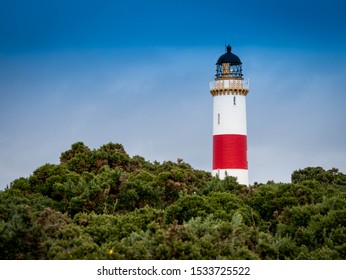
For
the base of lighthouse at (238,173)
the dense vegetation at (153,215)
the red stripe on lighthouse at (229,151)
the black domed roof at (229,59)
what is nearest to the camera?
the dense vegetation at (153,215)

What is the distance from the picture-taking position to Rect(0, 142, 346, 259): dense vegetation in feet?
92.8

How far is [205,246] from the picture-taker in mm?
27906

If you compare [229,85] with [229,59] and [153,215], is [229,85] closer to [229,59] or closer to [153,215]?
[229,59]

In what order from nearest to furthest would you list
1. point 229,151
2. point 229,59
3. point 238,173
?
1. point 238,173
2. point 229,151
3. point 229,59

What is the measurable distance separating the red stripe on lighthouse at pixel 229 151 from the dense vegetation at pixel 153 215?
5792mm

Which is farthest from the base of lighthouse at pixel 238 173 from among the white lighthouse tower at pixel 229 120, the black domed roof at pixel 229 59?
the black domed roof at pixel 229 59

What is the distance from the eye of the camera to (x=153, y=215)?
35.9m

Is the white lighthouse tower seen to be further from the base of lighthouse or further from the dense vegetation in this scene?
the dense vegetation

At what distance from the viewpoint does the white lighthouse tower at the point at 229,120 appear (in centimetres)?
5669

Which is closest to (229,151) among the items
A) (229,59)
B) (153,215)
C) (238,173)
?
(238,173)

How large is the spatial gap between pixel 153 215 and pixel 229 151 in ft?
70.2

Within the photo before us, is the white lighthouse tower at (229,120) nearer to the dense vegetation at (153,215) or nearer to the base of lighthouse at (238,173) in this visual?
the base of lighthouse at (238,173)

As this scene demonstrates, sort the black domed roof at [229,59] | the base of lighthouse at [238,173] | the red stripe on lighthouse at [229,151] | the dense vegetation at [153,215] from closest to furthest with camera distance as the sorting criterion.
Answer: the dense vegetation at [153,215]
the base of lighthouse at [238,173]
the red stripe on lighthouse at [229,151]
the black domed roof at [229,59]
